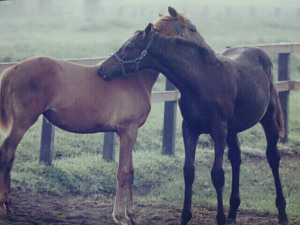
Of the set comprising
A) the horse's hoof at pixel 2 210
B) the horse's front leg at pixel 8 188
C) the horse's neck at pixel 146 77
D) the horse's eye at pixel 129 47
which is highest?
the horse's eye at pixel 129 47

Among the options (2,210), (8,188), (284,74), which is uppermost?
(284,74)

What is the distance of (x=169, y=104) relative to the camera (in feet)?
16.7

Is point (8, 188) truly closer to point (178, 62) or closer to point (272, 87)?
point (178, 62)

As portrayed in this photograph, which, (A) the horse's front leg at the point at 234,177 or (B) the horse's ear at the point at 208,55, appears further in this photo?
(A) the horse's front leg at the point at 234,177

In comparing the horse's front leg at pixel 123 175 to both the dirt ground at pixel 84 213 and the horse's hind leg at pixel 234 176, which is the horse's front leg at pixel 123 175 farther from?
the horse's hind leg at pixel 234 176

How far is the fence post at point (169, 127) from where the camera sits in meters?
4.84

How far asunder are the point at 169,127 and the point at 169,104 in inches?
10.5

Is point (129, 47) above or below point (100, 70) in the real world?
above

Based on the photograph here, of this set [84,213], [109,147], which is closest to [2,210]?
[84,213]

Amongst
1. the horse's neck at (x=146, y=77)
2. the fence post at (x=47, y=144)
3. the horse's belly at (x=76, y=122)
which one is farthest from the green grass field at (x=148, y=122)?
the horse's neck at (x=146, y=77)

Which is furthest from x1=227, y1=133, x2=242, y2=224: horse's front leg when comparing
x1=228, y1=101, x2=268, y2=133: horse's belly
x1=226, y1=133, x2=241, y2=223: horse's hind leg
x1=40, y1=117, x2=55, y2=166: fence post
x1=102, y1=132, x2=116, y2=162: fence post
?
x1=40, y1=117, x2=55, y2=166: fence post

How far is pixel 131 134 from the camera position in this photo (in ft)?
11.9

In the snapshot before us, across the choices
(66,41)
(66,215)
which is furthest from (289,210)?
(66,41)

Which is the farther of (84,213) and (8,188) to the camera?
(84,213)
